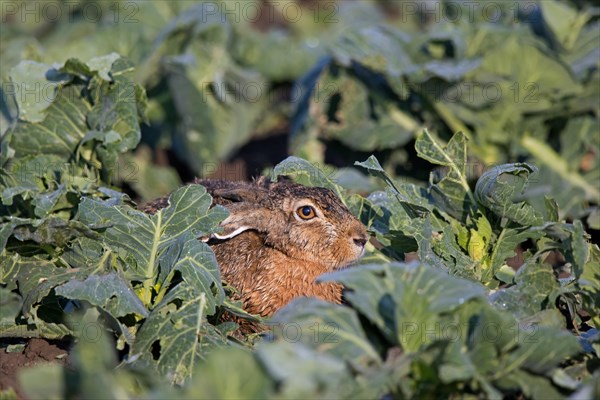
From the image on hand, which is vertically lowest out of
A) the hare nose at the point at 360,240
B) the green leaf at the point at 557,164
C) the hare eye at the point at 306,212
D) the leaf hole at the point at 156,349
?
the green leaf at the point at 557,164

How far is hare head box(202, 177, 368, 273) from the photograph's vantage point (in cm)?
557

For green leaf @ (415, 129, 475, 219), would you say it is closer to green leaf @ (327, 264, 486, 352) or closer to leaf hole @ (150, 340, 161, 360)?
green leaf @ (327, 264, 486, 352)

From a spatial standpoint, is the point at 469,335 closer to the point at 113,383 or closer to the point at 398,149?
the point at 113,383

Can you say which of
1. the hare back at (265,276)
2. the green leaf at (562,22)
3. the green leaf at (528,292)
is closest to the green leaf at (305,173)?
the hare back at (265,276)

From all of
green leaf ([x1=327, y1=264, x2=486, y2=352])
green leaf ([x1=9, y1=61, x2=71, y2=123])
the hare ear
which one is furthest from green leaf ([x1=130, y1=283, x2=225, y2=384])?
green leaf ([x1=9, y1=61, x2=71, y2=123])

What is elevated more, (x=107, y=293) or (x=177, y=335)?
(x=107, y=293)

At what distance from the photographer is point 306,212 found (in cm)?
570

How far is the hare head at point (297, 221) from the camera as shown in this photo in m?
5.57

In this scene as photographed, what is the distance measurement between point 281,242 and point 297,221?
0.17 meters

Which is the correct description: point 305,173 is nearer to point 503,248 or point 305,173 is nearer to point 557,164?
point 503,248

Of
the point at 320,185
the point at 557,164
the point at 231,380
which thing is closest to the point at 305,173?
the point at 320,185

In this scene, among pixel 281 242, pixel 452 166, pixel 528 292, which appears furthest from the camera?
pixel 281 242

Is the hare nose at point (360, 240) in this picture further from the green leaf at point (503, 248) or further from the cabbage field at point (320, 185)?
the green leaf at point (503, 248)

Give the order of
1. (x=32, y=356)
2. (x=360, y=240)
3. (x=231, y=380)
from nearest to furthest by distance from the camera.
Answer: (x=231, y=380) → (x=32, y=356) → (x=360, y=240)
